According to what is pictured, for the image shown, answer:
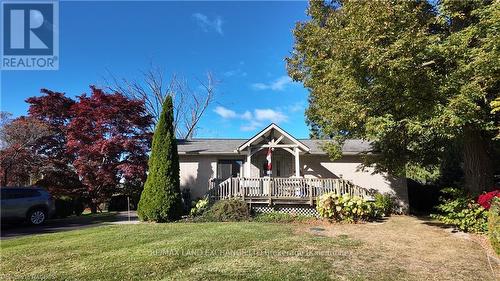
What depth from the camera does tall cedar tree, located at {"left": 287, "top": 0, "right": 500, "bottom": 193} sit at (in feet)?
Result: 26.8

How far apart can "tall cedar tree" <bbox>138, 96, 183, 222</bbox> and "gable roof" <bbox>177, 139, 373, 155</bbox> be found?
2960mm

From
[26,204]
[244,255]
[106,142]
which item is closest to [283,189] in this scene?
[244,255]

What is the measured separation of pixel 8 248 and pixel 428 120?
11.7 meters

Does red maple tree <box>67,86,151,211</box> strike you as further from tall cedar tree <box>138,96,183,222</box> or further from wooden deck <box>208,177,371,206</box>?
wooden deck <box>208,177,371,206</box>

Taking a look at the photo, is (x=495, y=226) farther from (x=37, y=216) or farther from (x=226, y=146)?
(x=37, y=216)

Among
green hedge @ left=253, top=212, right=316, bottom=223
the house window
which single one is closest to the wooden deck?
green hedge @ left=253, top=212, right=316, bottom=223

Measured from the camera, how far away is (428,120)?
868cm

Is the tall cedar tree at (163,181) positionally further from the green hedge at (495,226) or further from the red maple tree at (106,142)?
the green hedge at (495,226)

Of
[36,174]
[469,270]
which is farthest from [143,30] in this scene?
[469,270]

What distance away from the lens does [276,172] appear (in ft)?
59.5

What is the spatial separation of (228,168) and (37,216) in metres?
9.16

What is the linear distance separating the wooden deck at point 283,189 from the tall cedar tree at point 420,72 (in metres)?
3.93

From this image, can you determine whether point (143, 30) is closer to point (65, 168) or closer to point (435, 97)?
point (65, 168)

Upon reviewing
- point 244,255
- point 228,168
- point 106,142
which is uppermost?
point 106,142
